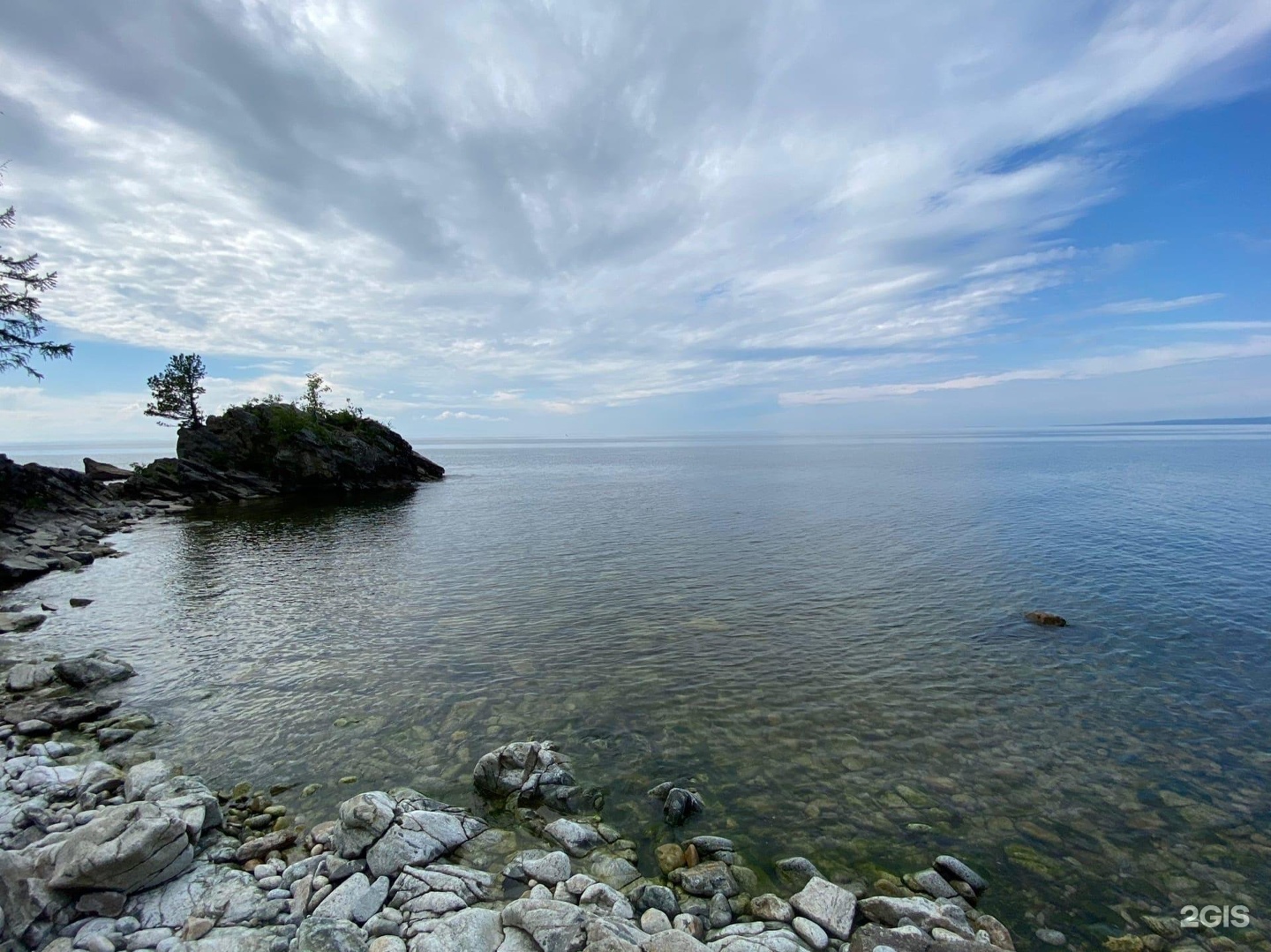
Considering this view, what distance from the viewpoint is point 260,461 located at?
8612cm

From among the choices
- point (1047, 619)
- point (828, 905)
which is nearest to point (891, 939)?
point (828, 905)

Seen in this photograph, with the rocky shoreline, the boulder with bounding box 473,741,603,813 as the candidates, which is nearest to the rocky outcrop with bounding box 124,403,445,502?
the rocky shoreline

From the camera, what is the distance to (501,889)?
11016mm

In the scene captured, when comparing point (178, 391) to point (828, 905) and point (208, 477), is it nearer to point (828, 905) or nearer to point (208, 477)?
point (208, 477)

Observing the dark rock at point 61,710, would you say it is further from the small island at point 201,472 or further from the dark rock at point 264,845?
the small island at point 201,472

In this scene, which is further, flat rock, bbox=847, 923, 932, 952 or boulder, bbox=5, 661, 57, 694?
boulder, bbox=5, 661, 57, 694

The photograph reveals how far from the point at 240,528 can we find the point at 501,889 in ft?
193

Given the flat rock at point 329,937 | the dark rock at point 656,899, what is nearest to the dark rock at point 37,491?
the flat rock at point 329,937

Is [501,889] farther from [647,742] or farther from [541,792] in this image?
[647,742]

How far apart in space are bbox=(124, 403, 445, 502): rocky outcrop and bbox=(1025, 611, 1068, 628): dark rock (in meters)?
88.2

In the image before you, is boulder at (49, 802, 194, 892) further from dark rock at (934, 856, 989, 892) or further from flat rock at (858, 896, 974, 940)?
dark rock at (934, 856, 989, 892)

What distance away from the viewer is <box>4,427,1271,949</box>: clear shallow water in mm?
12883

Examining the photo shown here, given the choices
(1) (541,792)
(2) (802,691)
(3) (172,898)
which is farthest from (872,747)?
(3) (172,898)

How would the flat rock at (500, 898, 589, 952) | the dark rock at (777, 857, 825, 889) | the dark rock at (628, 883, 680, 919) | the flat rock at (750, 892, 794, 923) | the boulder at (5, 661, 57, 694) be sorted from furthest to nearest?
1. the boulder at (5, 661, 57, 694)
2. the dark rock at (777, 857, 825, 889)
3. the dark rock at (628, 883, 680, 919)
4. the flat rock at (750, 892, 794, 923)
5. the flat rock at (500, 898, 589, 952)
